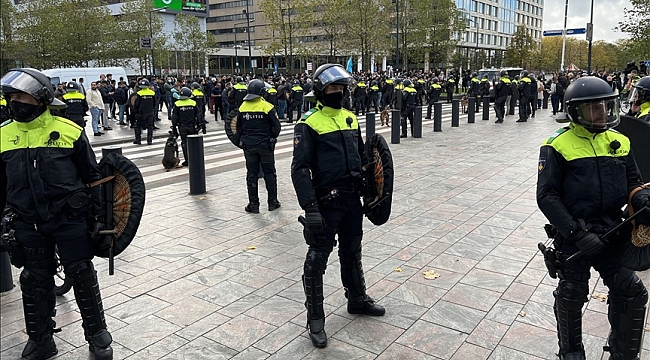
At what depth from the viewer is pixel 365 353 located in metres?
3.77

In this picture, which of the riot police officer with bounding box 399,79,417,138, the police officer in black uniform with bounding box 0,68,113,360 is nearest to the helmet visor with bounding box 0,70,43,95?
the police officer in black uniform with bounding box 0,68,113,360

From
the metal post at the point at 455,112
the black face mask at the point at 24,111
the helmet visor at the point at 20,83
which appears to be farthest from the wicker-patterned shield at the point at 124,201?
the metal post at the point at 455,112

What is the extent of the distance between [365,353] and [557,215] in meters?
1.64

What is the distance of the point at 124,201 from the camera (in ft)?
11.9

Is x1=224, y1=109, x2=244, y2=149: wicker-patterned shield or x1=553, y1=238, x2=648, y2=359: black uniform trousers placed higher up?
x1=224, y1=109, x2=244, y2=149: wicker-patterned shield

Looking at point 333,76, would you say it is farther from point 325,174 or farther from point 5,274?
point 5,274

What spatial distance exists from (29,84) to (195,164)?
5598 mm

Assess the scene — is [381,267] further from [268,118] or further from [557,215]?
[268,118]

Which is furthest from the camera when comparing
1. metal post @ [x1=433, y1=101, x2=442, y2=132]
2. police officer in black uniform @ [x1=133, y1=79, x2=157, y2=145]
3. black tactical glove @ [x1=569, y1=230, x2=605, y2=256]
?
metal post @ [x1=433, y1=101, x2=442, y2=132]

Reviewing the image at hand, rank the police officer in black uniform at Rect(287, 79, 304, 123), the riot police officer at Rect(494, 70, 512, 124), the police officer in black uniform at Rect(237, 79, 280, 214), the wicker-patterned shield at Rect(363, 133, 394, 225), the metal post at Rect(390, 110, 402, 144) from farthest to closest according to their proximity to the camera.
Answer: the police officer in black uniform at Rect(287, 79, 304, 123), the riot police officer at Rect(494, 70, 512, 124), the metal post at Rect(390, 110, 402, 144), the police officer in black uniform at Rect(237, 79, 280, 214), the wicker-patterned shield at Rect(363, 133, 394, 225)

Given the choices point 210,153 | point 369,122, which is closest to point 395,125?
point 369,122

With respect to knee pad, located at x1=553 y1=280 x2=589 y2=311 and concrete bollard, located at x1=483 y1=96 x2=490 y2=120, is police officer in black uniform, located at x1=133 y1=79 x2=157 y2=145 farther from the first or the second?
knee pad, located at x1=553 y1=280 x2=589 y2=311

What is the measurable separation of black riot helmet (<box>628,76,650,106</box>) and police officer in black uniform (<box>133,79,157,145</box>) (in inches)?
486

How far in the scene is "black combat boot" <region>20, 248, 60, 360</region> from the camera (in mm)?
3553
